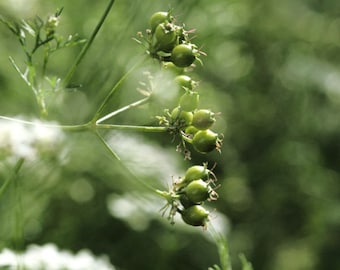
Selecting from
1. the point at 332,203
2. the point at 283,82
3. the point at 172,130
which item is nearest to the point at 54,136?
the point at 172,130

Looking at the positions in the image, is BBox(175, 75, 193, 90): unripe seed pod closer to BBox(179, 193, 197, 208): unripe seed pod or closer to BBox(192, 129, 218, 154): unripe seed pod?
BBox(192, 129, 218, 154): unripe seed pod

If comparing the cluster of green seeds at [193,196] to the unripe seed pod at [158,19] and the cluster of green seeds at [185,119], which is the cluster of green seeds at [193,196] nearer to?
the cluster of green seeds at [185,119]

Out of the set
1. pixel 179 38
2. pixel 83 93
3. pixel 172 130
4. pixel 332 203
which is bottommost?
pixel 332 203

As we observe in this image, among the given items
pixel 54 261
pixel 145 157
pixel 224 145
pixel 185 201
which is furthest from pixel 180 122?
pixel 224 145

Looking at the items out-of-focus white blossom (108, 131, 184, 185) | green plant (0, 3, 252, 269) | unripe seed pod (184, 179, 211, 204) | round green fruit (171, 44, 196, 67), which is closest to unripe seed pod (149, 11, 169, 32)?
green plant (0, 3, 252, 269)

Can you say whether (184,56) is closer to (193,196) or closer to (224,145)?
(193,196)

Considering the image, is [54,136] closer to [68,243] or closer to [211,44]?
[68,243]

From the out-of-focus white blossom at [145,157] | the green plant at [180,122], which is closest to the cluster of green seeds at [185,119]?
the green plant at [180,122]
